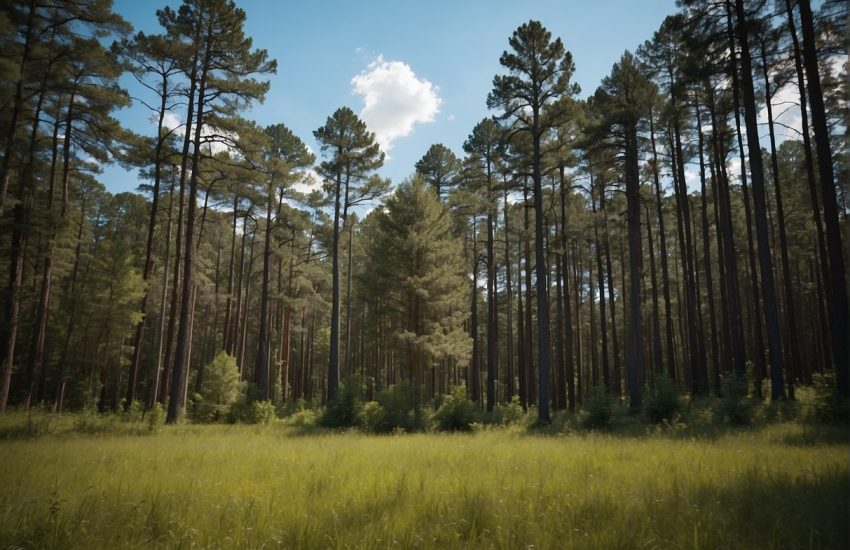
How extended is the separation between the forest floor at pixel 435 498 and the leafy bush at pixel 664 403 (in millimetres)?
5298

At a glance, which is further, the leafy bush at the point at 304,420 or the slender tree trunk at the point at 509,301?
the slender tree trunk at the point at 509,301

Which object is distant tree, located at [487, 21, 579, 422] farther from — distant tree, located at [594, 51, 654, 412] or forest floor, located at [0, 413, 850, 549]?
forest floor, located at [0, 413, 850, 549]

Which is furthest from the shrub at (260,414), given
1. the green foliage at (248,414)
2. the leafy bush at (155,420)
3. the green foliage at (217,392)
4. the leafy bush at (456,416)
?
the leafy bush at (456,416)

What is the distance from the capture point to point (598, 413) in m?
13.9

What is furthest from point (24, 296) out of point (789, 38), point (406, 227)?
point (789, 38)

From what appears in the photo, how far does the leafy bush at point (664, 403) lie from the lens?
44.7 ft

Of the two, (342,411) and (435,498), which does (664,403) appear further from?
(435,498)

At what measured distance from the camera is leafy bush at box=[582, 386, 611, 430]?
45.3ft

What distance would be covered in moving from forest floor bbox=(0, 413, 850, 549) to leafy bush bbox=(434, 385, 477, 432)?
301 inches

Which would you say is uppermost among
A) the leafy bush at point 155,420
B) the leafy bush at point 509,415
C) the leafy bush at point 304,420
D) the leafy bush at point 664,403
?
the leafy bush at point 664,403

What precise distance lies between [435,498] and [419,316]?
1743 cm

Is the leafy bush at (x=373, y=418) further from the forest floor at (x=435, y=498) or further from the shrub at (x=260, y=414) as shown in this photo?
the forest floor at (x=435, y=498)

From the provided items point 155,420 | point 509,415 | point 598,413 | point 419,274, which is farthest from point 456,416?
point 155,420

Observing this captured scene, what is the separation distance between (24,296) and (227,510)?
1120 inches
